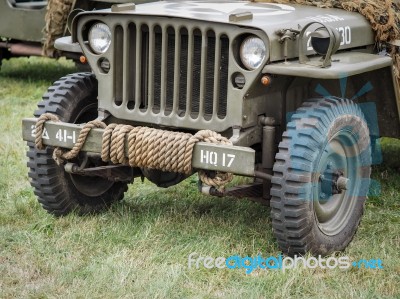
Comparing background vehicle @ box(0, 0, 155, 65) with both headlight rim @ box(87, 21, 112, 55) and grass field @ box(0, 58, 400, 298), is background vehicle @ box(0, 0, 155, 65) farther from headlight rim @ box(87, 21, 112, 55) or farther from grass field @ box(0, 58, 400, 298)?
headlight rim @ box(87, 21, 112, 55)

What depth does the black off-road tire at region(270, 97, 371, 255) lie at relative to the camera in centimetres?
445

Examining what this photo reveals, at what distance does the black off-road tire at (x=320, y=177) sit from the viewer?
445cm

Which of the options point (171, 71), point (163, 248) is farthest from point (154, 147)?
point (163, 248)

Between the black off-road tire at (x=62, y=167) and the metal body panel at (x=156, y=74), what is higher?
the metal body panel at (x=156, y=74)

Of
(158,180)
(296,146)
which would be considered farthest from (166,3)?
(296,146)

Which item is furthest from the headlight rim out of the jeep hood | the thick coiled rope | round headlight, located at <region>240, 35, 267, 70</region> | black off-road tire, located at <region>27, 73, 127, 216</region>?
round headlight, located at <region>240, 35, 267, 70</region>

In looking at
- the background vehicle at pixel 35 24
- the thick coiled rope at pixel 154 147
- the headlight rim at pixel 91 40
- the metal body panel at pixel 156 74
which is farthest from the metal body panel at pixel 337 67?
the background vehicle at pixel 35 24

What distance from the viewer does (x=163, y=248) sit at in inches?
193

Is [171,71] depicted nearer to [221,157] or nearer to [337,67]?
[221,157]

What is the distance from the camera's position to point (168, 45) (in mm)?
4855

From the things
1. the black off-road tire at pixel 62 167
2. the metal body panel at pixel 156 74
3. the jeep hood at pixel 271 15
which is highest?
the jeep hood at pixel 271 15

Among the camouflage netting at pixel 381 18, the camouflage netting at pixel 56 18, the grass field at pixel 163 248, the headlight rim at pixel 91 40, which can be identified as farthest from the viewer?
the camouflage netting at pixel 56 18

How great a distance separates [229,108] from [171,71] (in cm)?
46

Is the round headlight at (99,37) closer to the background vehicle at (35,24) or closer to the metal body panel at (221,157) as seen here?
the metal body panel at (221,157)
